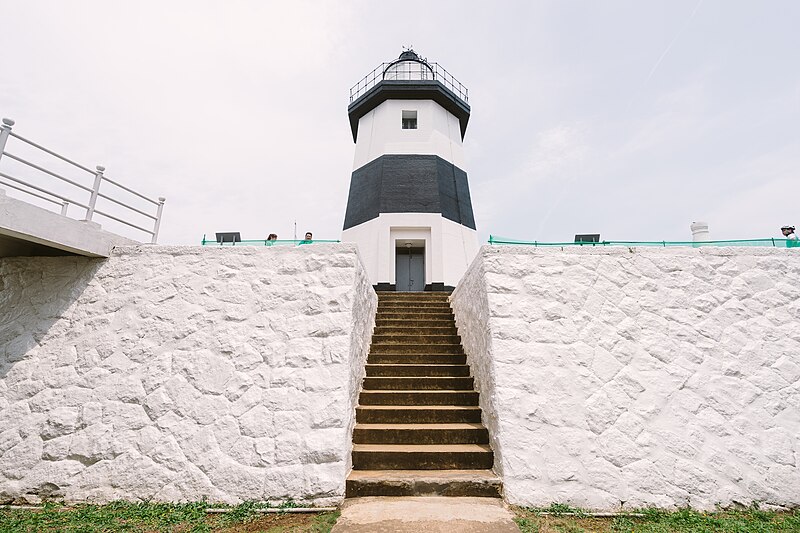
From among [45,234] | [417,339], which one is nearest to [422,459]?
[417,339]

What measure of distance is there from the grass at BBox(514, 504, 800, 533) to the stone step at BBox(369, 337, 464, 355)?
8.61 ft

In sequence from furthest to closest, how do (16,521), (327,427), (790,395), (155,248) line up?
(155,248) → (790,395) → (327,427) → (16,521)

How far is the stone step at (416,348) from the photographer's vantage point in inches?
227

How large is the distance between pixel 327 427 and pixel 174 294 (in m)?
2.67

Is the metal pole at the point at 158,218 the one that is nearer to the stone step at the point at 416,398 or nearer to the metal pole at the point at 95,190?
the metal pole at the point at 95,190

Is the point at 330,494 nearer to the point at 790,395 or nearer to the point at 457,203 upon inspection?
the point at 790,395

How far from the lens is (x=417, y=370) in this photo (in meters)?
5.17

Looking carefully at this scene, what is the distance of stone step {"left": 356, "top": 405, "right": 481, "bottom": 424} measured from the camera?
4375 mm

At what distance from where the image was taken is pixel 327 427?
373 cm

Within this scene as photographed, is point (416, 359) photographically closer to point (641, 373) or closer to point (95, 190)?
point (641, 373)

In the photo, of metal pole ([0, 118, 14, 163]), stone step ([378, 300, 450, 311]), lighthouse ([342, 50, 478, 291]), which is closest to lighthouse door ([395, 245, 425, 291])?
lighthouse ([342, 50, 478, 291])

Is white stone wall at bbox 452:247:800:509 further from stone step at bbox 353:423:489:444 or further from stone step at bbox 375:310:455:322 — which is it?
stone step at bbox 375:310:455:322

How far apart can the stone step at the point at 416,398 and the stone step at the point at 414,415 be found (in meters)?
0.25

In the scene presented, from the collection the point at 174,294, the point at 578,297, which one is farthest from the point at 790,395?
the point at 174,294
